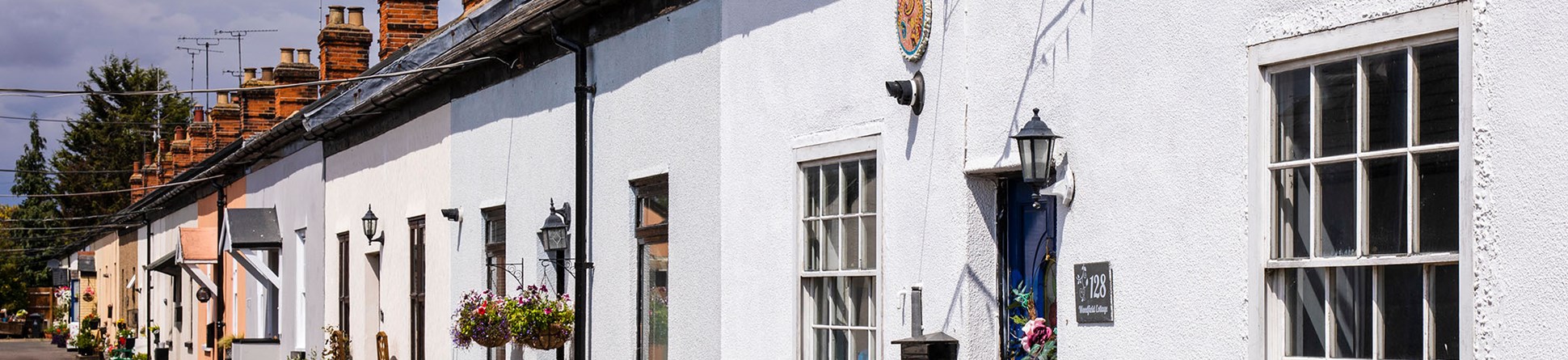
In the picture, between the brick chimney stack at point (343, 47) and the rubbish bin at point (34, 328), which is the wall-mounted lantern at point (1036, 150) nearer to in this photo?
the brick chimney stack at point (343, 47)

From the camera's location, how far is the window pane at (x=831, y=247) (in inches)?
388

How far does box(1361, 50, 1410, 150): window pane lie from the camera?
6.01m

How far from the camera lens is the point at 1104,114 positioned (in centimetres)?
749

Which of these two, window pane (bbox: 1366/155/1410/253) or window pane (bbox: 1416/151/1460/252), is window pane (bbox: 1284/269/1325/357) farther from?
window pane (bbox: 1416/151/1460/252)

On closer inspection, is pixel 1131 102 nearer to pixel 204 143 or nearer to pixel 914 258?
pixel 914 258

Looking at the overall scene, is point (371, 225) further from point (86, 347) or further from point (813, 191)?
point (86, 347)

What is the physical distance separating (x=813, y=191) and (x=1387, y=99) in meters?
4.40

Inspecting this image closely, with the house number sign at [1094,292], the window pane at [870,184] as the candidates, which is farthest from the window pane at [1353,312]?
the window pane at [870,184]

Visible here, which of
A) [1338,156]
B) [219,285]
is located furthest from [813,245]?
[219,285]

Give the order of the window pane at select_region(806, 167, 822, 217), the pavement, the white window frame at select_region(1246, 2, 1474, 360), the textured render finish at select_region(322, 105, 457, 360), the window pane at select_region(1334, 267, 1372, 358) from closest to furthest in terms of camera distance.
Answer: the white window frame at select_region(1246, 2, 1474, 360) → the window pane at select_region(1334, 267, 1372, 358) → the window pane at select_region(806, 167, 822, 217) → the textured render finish at select_region(322, 105, 457, 360) → the pavement

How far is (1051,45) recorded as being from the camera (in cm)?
783

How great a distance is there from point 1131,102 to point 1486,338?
201 cm

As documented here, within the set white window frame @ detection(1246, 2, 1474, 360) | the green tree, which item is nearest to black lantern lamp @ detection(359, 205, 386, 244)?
white window frame @ detection(1246, 2, 1474, 360)

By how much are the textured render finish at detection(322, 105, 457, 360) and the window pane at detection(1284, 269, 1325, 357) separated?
11492 millimetres
